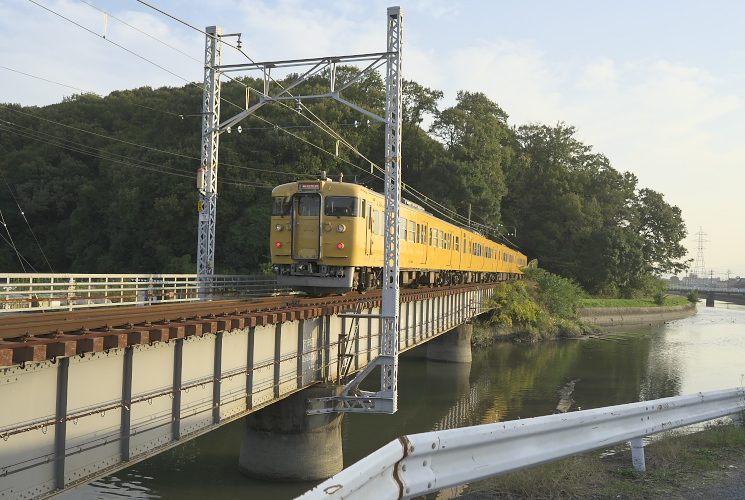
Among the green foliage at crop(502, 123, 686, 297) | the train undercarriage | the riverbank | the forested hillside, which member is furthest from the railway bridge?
the green foliage at crop(502, 123, 686, 297)

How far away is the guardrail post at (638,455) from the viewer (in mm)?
6059

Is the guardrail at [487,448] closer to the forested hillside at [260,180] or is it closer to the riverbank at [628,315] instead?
the forested hillside at [260,180]

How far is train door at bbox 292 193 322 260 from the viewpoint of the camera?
18.5 meters

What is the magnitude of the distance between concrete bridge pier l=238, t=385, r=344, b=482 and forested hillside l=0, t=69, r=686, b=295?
30.4 metres

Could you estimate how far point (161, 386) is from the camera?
8.51m

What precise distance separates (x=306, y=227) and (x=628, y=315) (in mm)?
52971

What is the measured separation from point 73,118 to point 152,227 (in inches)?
764

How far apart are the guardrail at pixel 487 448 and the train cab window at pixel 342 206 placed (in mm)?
12243

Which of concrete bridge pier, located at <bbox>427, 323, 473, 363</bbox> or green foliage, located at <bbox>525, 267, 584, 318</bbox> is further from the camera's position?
green foliage, located at <bbox>525, 267, 584, 318</bbox>

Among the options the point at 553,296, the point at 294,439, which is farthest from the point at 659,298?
the point at 294,439

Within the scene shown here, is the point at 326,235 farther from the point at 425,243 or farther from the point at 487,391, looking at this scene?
the point at 487,391

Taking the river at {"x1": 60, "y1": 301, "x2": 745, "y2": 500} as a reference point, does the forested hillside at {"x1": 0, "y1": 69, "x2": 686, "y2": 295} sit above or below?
above

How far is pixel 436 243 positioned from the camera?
88.0 feet

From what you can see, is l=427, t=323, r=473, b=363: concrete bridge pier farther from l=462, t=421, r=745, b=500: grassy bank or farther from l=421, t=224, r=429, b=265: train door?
l=462, t=421, r=745, b=500: grassy bank
